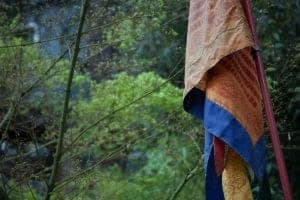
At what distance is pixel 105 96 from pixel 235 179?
2.41 metres

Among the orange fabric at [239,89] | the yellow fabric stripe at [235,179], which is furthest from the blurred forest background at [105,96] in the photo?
the yellow fabric stripe at [235,179]

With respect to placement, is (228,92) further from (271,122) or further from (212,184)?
(212,184)

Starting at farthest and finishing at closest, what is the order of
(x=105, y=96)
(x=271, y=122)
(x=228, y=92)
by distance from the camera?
(x=105, y=96) < (x=228, y=92) < (x=271, y=122)

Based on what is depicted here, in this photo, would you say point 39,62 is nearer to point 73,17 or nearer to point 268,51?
point 73,17

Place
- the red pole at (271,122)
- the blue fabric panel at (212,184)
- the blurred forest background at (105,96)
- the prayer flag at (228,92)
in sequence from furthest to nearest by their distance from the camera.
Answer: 1. the blurred forest background at (105,96)
2. the blue fabric panel at (212,184)
3. the prayer flag at (228,92)
4. the red pole at (271,122)

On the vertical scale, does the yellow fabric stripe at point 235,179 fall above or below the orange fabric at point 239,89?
below

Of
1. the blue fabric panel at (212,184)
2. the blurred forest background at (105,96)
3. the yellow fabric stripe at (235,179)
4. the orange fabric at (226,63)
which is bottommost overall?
the blurred forest background at (105,96)

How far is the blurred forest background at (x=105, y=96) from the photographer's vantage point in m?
3.53

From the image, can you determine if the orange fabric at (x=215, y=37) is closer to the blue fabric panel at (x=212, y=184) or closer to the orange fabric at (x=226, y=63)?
the orange fabric at (x=226, y=63)

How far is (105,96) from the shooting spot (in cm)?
441

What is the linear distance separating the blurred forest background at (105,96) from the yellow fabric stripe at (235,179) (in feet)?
3.76

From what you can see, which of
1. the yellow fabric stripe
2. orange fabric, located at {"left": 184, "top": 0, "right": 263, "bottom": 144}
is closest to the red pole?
orange fabric, located at {"left": 184, "top": 0, "right": 263, "bottom": 144}

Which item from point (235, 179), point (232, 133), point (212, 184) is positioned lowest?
point (212, 184)

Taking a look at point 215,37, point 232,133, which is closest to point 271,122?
point 232,133
